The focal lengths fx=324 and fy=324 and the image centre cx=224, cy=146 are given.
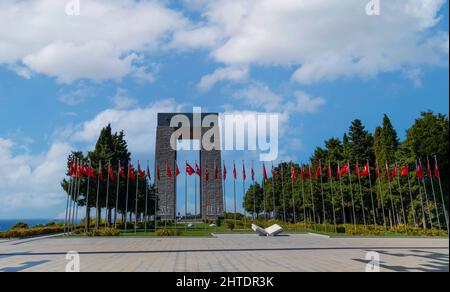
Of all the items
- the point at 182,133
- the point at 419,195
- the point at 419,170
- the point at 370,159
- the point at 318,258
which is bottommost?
the point at 318,258

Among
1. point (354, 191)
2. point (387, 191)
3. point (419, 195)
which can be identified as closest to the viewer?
point (419, 195)

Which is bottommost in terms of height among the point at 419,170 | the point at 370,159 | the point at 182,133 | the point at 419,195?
the point at 419,195

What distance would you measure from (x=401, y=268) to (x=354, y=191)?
97.9ft

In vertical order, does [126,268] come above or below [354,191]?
below

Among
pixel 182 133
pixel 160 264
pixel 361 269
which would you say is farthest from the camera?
pixel 182 133

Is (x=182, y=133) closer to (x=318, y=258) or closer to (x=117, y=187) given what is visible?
(x=117, y=187)

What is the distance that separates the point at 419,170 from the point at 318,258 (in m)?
20.9
